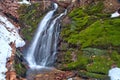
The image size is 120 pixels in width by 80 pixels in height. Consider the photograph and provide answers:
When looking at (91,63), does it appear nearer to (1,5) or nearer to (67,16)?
(67,16)

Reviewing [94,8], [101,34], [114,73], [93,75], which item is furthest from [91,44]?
[94,8]

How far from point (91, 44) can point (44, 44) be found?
4.62 metres

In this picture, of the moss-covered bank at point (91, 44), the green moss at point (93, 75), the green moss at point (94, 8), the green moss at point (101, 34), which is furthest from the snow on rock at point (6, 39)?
the green moss at point (94, 8)

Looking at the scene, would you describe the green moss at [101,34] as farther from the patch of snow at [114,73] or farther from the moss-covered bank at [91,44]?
the patch of snow at [114,73]

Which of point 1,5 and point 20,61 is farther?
point 1,5

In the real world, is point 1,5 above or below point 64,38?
above

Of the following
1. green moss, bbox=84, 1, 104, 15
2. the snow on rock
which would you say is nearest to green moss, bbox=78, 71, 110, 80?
the snow on rock

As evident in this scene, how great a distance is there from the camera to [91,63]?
19.2 meters

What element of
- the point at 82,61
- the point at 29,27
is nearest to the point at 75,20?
the point at 29,27

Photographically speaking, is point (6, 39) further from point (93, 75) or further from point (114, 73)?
point (114, 73)

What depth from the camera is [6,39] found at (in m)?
21.9

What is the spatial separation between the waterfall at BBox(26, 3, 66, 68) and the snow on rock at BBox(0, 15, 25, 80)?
3.89 feet

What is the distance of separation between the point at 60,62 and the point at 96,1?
8.20 m

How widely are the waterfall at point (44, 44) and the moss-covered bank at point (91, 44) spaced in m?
0.84
